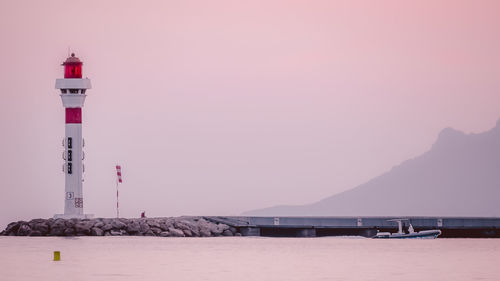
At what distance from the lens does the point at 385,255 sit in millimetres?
85375

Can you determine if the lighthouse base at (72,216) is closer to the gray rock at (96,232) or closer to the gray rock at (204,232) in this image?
the gray rock at (96,232)

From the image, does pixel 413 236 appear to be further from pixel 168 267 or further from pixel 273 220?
pixel 168 267

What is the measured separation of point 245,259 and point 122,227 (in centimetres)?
2889

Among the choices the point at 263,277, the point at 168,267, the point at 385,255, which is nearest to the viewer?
the point at 263,277

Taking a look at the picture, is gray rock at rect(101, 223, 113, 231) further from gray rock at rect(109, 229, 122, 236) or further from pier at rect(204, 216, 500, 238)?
pier at rect(204, 216, 500, 238)

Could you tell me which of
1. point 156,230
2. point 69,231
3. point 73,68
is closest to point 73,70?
point 73,68

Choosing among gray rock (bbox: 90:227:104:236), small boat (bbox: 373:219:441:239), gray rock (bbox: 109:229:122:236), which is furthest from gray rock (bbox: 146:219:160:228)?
small boat (bbox: 373:219:441:239)

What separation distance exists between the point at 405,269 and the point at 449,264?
489 cm

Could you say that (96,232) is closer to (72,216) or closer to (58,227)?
(72,216)

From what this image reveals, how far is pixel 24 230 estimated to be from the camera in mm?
108000

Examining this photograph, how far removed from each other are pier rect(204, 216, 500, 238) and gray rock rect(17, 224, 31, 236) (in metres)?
14.8

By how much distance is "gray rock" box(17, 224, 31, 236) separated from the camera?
108m

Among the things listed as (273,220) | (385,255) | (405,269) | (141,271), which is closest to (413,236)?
(273,220)

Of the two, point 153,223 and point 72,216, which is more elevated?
point 72,216
